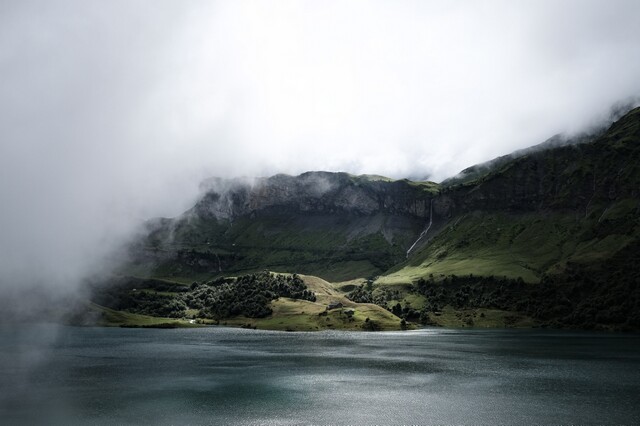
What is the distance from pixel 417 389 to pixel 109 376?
3230 inches

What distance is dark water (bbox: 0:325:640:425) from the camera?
93.2m

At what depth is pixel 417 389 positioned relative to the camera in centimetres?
Result: 11800

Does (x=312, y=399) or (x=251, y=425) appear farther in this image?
(x=312, y=399)

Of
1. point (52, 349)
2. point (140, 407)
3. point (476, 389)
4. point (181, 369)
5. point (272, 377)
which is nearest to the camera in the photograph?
point (140, 407)

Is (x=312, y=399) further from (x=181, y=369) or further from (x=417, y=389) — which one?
(x=181, y=369)

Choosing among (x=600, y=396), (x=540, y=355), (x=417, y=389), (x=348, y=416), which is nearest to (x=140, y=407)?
(x=348, y=416)

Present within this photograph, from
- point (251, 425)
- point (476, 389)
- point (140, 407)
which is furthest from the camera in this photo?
point (476, 389)

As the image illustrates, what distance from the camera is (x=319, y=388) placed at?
119438mm

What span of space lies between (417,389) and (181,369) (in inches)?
2809

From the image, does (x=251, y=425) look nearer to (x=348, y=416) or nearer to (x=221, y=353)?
(x=348, y=416)

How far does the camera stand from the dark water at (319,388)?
93250 millimetres

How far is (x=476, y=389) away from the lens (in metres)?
118

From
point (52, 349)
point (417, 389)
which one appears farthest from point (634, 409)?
point (52, 349)

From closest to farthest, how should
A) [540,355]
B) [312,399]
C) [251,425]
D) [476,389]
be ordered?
[251,425], [312,399], [476,389], [540,355]
